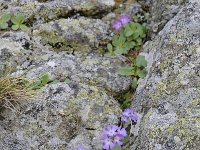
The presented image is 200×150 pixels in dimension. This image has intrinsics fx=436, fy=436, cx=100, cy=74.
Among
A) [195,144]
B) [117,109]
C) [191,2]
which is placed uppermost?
[191,2]

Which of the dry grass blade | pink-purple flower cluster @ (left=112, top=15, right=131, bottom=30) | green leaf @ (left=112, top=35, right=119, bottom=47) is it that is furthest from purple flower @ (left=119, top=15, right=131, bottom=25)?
the dry grass blade

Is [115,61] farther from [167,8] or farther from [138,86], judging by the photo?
[167,8]

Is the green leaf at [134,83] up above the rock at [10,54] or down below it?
below

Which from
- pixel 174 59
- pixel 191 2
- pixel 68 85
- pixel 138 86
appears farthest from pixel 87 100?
pixel 191 2

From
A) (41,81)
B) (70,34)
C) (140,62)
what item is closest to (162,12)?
(140,62)

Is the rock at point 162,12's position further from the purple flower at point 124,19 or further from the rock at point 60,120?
the rock at point 60,120

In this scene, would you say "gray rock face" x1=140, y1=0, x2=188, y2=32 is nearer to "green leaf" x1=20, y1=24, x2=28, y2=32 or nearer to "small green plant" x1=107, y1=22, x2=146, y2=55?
"small green plant" x1=107, y1=22, x2=146, y2=55

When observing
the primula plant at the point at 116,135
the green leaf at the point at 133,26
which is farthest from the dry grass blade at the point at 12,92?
the green leaf at the point at 133,26
